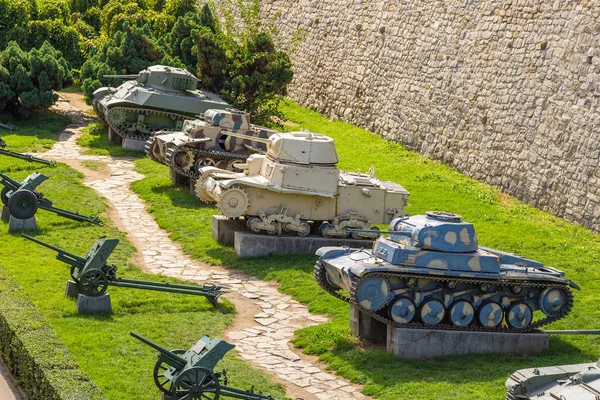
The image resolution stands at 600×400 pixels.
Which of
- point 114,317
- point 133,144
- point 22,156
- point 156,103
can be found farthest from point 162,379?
point 133,144

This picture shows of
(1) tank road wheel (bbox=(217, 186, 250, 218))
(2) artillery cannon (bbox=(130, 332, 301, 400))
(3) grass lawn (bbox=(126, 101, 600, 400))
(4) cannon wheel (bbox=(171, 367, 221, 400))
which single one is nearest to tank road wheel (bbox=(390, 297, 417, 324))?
(3) grass lawn (bbox=(126, 101, 600, 400))

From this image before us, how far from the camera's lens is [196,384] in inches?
395

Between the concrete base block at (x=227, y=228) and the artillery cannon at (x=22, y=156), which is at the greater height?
the artillery cannon at (x=22, y=156)

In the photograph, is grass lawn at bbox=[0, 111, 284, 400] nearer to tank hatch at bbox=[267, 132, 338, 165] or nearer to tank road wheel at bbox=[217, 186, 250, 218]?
tank road wheel at bbox=[217, 186, 250, 218]

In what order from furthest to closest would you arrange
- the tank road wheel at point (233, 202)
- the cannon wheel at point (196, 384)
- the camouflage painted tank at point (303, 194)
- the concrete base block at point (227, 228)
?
the concrete base block at point (227, 228) < the tank road wheel at point (233, 202) < the camouflage painted tank at point (303, 194) < the cannon wheel at point (196, 384)

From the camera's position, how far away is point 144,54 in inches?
1052

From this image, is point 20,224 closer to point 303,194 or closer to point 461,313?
point 303,194

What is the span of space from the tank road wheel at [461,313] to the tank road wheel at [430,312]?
159mm

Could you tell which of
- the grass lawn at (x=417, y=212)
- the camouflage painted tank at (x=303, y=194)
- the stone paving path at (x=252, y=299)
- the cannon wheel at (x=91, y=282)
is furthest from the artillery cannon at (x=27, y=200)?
the cannon wheel at (x=91, y=282)

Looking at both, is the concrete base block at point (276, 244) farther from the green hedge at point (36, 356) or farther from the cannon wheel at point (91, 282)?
the green hedge at point (36, 356)

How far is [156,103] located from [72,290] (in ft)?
32.4

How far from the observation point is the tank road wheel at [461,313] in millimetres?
12492

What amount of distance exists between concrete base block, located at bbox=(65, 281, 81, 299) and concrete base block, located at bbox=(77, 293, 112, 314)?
0.36 m

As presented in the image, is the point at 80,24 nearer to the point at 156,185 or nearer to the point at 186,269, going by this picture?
the point at 156,185
